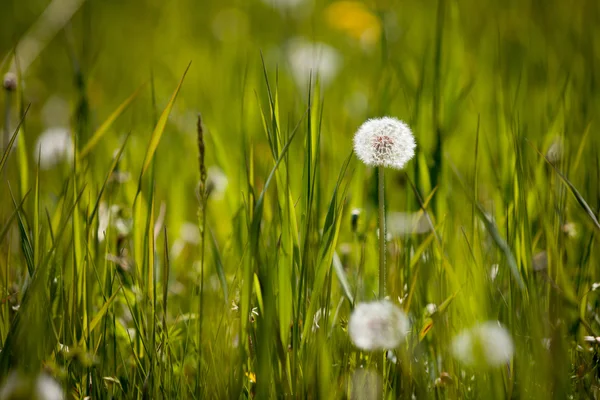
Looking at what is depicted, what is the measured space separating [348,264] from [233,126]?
105 cm

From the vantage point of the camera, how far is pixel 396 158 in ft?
3.43

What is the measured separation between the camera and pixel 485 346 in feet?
3.20

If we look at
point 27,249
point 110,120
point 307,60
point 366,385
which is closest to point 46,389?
point 27,249

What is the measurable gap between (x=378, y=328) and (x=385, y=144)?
321 mm

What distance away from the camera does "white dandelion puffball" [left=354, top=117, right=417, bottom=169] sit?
1.04 meters

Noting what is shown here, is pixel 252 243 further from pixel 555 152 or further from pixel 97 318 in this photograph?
pixel 555 152

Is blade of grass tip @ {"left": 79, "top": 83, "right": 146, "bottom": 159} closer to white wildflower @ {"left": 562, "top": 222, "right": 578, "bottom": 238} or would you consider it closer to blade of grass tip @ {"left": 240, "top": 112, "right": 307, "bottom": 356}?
blade of grass tip @ {"left": 240, "top": 112, "right": 307, "bottom": 356}

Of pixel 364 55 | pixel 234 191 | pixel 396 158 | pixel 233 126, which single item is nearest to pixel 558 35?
pixel 364 55

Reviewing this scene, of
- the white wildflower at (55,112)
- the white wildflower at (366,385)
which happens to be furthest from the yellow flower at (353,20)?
the white wildflower at (366,385)

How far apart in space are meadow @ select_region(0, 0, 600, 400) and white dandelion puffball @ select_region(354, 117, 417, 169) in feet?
0.19

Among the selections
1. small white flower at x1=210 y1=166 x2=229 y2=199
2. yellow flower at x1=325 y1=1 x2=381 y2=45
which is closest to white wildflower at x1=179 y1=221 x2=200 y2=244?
small white flower at x1=210 y1=166 x2=229 y2=199

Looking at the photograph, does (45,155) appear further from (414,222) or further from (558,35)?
(558,35)

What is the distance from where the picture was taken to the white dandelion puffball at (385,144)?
1.04 m

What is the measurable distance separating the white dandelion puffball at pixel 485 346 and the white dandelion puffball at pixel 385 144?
0.31 m
